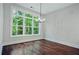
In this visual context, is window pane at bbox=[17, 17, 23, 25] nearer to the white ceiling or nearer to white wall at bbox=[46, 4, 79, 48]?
the white ceiling

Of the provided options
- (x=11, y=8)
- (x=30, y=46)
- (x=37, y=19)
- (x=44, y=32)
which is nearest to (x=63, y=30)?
(x=44, y=32)

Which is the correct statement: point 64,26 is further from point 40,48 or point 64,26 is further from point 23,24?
point 23,24

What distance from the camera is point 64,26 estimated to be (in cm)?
251

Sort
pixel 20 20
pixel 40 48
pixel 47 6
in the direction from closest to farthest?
pixel 20 20
pixel 47 6
pixel 40 48

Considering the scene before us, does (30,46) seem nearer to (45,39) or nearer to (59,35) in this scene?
(45,39)

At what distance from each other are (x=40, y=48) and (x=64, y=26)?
35.5 inches

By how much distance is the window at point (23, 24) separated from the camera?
6.50ft

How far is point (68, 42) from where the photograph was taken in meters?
2.39

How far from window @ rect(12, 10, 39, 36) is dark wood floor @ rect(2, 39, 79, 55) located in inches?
12.2

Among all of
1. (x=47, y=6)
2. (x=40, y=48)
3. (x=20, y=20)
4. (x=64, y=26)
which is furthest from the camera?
(x=64, y=26)

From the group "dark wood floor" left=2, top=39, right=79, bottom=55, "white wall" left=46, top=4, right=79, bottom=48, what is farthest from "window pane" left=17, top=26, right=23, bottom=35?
"white wall" left=46, top=4, right=79, bottom=48

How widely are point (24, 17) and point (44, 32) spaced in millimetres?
627

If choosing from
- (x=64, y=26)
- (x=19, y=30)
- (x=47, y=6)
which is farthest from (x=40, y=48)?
(x=47, y=6)

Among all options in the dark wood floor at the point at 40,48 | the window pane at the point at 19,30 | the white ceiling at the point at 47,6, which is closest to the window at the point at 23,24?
the window pane at the point at 19,30
